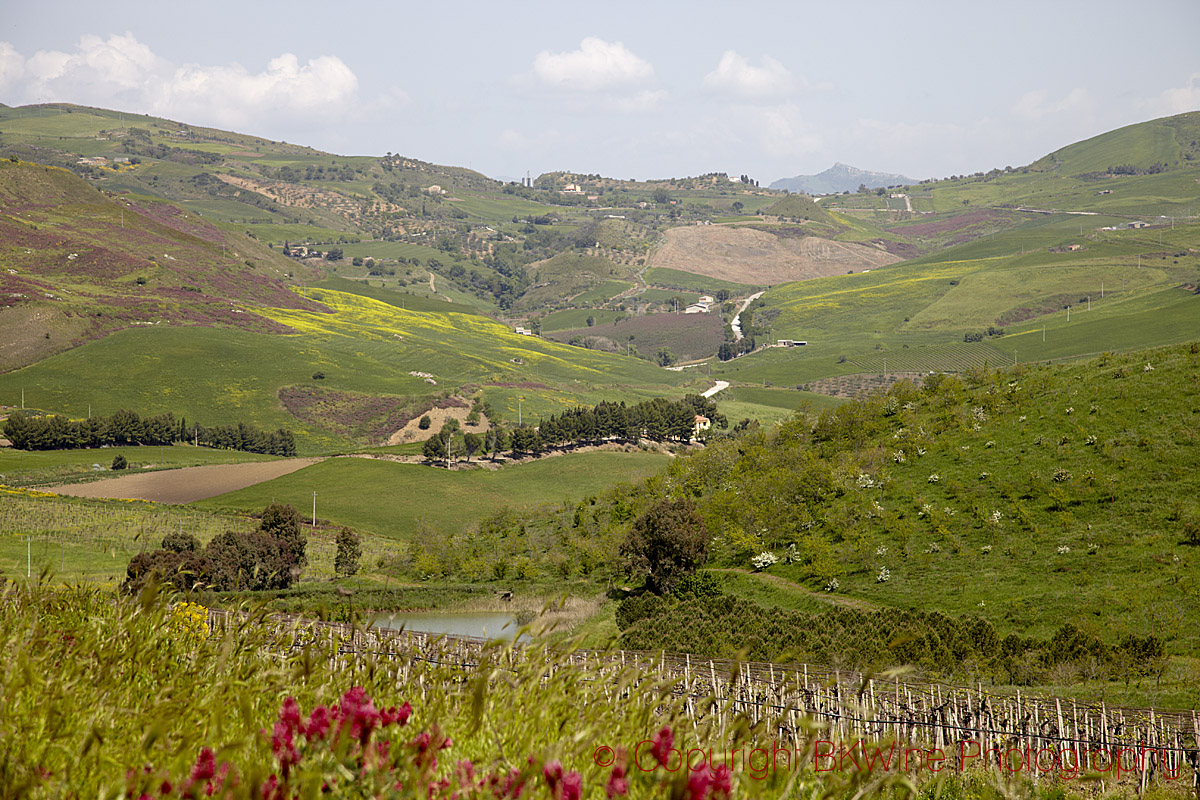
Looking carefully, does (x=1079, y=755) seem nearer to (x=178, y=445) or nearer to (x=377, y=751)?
(x=377, y=751)

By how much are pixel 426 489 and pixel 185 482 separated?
1286 inches

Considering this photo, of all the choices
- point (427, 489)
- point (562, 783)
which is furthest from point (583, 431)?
point (562, 783)

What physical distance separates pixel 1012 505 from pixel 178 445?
13562 centimetres

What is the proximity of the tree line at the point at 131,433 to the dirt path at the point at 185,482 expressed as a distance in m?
17.3

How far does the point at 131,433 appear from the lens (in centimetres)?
14150

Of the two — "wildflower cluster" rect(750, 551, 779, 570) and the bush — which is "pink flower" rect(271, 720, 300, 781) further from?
the bush

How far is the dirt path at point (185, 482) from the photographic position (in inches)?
4227

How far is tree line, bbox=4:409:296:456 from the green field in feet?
81.0

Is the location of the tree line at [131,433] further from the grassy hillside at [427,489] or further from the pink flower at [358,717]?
the pink flower at [358,717]

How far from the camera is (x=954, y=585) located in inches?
1737

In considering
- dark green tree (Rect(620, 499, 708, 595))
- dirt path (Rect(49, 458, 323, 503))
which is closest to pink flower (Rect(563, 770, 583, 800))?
dark green tree (Rect(620, 499, 708, 595))

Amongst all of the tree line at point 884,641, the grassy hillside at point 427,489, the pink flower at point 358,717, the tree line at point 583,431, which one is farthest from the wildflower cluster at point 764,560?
the tree line at point 583,431

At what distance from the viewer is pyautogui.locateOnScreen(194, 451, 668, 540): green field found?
106312 millimetres

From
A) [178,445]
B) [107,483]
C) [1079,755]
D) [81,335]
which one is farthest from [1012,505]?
[81,335]
